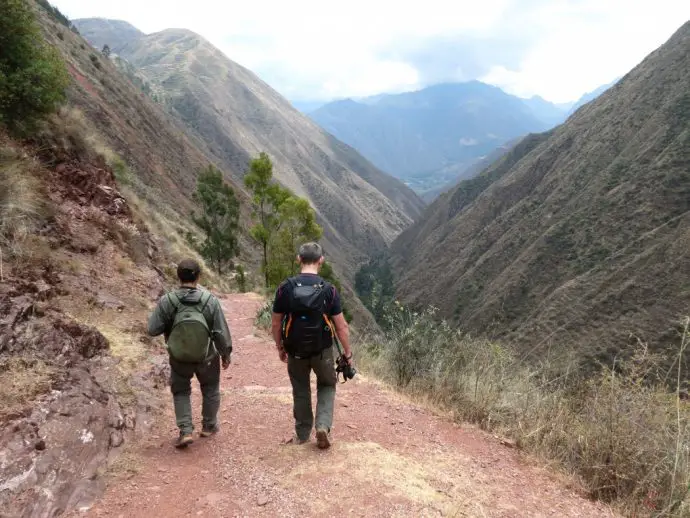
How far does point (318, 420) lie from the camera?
430 centimetres

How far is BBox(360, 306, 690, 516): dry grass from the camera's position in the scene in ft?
12.5

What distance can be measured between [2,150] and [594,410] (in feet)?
29.4

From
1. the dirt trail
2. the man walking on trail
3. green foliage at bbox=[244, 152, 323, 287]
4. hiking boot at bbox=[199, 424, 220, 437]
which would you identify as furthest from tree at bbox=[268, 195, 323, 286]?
the man walking on trail

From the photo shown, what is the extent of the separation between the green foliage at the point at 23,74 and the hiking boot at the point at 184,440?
22.8 feet

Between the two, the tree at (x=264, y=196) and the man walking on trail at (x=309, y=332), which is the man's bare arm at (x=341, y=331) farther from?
the tree at (x=264, y=196)

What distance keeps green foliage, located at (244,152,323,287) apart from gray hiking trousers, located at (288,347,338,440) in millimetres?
15758

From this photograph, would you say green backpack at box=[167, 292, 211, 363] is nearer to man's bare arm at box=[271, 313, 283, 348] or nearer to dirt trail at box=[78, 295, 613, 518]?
man's bare arm at box=[271, 313, 283, 348]

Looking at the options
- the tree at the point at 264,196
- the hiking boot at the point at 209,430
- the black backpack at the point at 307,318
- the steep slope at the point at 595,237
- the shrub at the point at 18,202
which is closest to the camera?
the black backpack at the point at 307,318

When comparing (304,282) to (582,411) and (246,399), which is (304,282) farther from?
(582,411)

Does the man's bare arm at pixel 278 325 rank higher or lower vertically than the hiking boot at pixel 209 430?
higher

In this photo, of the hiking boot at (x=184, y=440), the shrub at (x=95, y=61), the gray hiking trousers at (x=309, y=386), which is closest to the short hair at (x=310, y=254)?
the gray hiking trousers at (x=309, y=386)

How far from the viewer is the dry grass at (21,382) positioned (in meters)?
3.46

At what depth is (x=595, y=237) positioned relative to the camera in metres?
49.7

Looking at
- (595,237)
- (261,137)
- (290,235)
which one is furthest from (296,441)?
(261,137)
